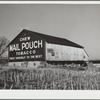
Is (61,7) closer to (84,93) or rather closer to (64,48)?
(64,48)

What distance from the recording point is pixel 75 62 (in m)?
2.98

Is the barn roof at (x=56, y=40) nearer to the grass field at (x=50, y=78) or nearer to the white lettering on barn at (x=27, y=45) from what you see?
the white lettering on barn at (x=27, y=45)

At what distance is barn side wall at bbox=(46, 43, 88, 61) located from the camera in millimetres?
2984

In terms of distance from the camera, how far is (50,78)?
9.81 feet

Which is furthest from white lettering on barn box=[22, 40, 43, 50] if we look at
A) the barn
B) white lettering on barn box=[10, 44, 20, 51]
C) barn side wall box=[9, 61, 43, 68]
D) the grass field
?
the grass field

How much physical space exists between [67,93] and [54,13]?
4.42ft

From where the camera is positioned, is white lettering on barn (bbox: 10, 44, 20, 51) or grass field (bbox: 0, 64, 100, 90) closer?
grass field (bbox: 0, 64, 100, 90)

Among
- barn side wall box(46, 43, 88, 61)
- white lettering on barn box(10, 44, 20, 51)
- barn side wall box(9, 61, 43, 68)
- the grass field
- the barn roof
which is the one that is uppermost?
the barn roof

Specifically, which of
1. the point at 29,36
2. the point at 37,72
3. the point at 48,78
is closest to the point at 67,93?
the point at 48,78

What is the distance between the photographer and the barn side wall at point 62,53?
117 inches

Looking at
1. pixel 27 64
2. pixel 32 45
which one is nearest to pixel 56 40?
pixel 32 45

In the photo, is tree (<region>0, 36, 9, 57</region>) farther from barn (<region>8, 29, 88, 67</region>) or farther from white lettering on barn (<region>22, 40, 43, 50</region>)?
white lettering on barn (<region>22, 40, 43, 50</region>)

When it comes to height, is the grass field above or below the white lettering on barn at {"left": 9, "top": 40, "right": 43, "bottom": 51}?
below

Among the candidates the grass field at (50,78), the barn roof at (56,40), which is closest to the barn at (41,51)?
the barn roof at (56,40)
